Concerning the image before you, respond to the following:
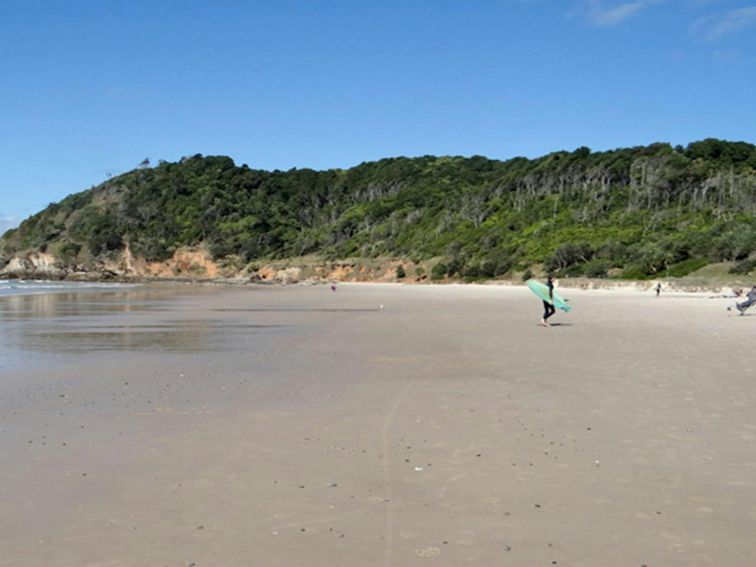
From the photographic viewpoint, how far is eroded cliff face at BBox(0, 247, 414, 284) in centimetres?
8112

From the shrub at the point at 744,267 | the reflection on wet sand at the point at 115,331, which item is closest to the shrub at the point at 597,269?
the shrub at the point at 744,267

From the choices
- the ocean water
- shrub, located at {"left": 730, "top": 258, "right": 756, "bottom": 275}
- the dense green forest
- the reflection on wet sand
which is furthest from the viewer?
the dense green forest

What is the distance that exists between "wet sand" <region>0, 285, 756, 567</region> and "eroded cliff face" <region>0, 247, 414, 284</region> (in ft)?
204

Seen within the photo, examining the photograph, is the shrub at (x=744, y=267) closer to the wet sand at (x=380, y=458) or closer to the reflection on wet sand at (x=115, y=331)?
the wet sand at (x=380, y=458)

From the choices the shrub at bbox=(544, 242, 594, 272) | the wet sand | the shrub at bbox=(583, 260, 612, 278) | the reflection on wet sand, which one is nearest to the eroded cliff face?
the shrub at bbox=(544, 242, 594, 272)

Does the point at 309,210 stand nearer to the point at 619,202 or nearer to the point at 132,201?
the point at 132,201

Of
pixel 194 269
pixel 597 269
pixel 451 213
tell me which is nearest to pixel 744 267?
pixel 597 269

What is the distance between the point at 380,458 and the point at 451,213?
9333 centimetres

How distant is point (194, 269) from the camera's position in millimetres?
104188

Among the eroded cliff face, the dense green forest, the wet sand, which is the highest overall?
the dense green forest

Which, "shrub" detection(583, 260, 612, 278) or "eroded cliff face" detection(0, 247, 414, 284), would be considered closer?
"shrub" detection(583, 260, 612, 278)

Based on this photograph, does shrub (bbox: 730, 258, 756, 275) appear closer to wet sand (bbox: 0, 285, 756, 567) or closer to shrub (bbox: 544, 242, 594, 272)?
shrub (bbox: 544, 242, 594, 272)

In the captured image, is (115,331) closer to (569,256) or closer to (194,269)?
(569,256)

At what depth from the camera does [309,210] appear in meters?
129
